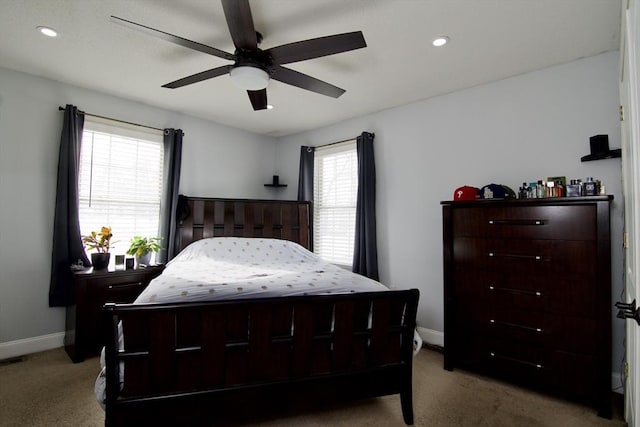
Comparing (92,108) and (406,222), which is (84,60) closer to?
(92,108)

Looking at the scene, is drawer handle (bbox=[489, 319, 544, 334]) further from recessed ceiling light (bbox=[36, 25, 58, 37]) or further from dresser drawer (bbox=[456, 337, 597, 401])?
recessed ceiling light (bbox=[36, 25, 58, 37])

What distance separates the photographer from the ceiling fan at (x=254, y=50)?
1573mm

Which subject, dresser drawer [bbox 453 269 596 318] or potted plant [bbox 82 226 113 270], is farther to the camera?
potted plant [bbox 82 226 113 270]

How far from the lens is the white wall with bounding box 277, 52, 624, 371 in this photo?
242cm

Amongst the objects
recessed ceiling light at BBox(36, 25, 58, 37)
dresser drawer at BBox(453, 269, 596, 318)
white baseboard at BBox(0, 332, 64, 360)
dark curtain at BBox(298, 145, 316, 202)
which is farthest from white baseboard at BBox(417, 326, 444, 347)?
recessed ceiling light at BBox(36, 25, 58, 37)

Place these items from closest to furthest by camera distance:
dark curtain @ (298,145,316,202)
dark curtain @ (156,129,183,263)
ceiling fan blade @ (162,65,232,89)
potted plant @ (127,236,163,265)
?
ceiling fan blade @ (162,65,232,89), potted plant @ (127,236,163,265), dark curtain @ (156,129,183,263), dark curtain @ (298,145,316,202)

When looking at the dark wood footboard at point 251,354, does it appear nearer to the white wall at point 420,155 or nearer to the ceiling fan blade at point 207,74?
the ceiling fan blade at point 207,74

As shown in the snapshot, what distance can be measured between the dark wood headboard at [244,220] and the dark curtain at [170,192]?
9cm

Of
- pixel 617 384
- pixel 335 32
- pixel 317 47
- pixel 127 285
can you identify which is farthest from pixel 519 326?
pixel 127 285

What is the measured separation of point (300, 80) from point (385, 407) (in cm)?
230

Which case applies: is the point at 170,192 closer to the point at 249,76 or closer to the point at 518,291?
the point at 249,76

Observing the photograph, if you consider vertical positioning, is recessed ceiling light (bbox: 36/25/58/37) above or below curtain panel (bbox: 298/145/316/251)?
above

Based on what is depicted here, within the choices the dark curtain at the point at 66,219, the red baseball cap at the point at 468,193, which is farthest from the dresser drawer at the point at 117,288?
the red baseball cap at the point at 468,193

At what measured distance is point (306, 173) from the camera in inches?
171
